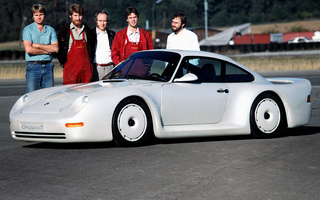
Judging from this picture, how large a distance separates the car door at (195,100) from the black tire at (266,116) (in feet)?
1.48

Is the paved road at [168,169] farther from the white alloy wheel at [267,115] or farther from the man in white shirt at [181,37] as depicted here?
the man in white shirt at [181,37]

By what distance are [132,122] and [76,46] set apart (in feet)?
7.86

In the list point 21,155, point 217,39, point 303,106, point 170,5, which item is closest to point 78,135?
point 21,155

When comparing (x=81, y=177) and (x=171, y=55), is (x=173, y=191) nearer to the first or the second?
(x=81, y=177)

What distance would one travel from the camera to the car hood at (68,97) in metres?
8.57

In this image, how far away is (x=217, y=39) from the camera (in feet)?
277

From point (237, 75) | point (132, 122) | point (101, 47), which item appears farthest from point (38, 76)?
point (237, 75)

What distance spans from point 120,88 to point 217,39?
7625 cm

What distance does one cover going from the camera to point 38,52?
34.3 feet

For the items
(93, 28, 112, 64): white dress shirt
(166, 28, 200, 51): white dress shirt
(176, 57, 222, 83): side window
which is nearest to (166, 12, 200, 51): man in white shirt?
(166, 28, 200, 51): white dress shirt


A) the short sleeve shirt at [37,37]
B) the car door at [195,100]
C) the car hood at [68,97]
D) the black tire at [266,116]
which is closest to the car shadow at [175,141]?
the black tire at [266,116]

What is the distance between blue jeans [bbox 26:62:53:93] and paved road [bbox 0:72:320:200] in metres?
0.98

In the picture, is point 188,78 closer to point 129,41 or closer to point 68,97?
point 68,97

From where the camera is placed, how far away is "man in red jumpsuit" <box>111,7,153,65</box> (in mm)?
11039
